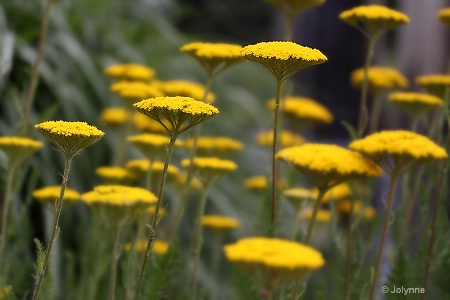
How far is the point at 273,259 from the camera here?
0.53m

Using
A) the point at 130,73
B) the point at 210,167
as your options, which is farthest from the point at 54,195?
the point at 130,73

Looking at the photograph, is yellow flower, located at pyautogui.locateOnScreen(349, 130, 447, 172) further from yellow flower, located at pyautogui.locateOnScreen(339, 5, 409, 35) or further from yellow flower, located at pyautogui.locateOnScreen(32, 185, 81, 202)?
yellow flower, located at pyautogui.locateOnScreen(32, 185, 81, 202)

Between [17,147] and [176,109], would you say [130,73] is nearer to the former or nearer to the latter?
[17,147]

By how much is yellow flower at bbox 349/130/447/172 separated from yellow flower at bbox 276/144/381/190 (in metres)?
0.01

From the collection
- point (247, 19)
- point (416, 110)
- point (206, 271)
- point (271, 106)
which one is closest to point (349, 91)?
point (247, 19)

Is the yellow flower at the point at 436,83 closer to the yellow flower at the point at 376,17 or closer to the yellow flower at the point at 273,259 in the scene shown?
the yellow flower at the point at 376,17

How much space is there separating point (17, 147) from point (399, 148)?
58 cm

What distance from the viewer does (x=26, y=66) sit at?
209cm

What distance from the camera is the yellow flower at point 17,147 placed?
1.00m

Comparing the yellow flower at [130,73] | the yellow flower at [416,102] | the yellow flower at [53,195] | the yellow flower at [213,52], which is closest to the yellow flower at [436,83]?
the yellow flower at [416,102]

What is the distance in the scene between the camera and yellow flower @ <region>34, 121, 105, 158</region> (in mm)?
725

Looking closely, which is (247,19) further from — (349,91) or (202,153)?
(202,153)

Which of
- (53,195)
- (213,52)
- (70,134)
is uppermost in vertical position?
(213,52)

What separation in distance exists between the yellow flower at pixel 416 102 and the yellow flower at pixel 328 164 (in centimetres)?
40
